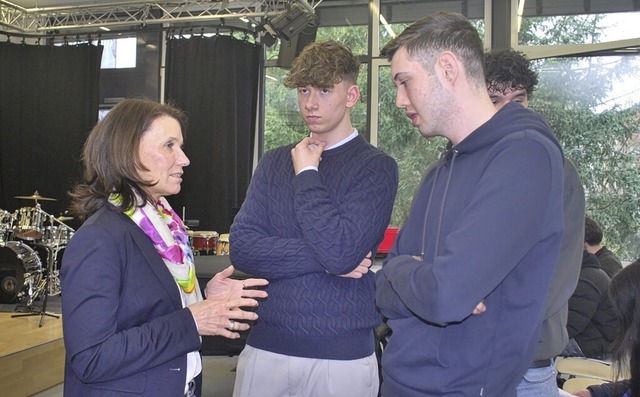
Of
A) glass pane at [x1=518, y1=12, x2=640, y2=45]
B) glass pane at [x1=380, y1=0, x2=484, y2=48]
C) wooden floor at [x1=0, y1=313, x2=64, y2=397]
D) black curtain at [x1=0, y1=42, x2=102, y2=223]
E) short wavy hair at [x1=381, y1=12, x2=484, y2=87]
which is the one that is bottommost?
wooden floor at [x1=0, y1=313, x2=64, y2=397]

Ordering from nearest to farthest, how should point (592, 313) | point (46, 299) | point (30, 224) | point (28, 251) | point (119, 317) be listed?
point (119, 317), point (592, 313), point (46, 299), point (30, 224), point (28, 251)

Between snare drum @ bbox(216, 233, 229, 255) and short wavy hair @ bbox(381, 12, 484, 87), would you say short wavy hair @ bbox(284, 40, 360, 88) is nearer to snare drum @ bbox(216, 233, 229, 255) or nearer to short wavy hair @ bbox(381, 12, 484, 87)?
short wavy hair @ bbox(381, 12, 484, 87)

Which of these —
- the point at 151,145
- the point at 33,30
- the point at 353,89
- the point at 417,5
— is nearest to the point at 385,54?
the point at 353,89

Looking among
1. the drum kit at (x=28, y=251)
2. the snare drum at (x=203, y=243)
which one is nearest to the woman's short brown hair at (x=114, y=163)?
the drum kit at (x=28, y=251)

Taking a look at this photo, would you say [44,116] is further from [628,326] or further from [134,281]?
[628,326]

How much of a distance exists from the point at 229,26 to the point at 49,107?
10.5 feet

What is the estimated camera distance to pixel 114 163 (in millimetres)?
1649

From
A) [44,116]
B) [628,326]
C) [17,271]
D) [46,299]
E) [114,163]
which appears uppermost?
[44,116]

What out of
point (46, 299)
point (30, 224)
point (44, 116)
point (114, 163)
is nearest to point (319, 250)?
point (114, 163)

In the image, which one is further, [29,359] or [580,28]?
[580,28]

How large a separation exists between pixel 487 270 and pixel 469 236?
76 millimetres

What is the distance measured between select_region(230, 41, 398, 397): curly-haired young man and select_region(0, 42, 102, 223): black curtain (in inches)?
320

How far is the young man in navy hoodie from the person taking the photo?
4.08 feet

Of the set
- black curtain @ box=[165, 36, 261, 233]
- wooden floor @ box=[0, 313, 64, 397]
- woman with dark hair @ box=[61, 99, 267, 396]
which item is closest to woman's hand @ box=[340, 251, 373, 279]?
woman with dark hair @ box=[61, 99, 267, 396]
